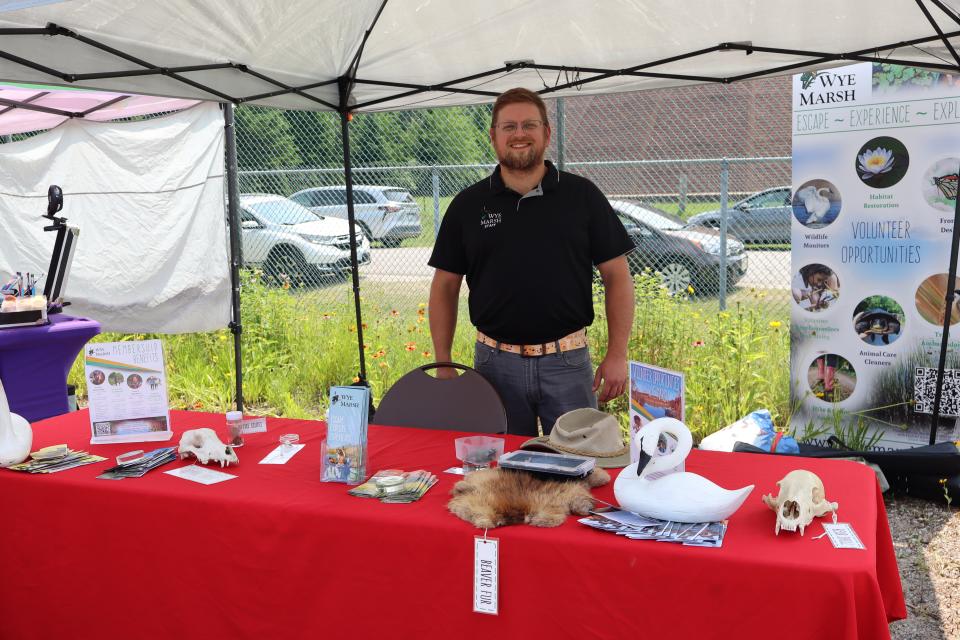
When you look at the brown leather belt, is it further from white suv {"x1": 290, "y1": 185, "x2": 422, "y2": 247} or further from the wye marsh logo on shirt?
white suv {"x1": 290, "y1": 185, "x2": 422, "y2": 247}

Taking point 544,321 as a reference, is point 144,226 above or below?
above

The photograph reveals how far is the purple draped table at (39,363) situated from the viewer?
3947 millimetres

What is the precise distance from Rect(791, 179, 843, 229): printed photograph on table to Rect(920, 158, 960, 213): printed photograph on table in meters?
0.39

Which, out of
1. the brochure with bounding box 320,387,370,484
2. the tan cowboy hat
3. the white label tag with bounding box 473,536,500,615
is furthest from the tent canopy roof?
the white label tag with bounding box 473,536,500,615

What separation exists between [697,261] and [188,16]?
5069 mm

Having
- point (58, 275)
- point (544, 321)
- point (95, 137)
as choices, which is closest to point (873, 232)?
point (544, 321)

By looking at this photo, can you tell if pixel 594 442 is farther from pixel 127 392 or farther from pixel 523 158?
pixel 127 392

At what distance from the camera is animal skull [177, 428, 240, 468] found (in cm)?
221

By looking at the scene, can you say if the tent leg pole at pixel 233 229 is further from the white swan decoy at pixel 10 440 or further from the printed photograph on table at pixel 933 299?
the printed photograph on table at pixel 933 299

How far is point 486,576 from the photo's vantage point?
165 cm

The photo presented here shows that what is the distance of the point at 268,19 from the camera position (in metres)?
3.13

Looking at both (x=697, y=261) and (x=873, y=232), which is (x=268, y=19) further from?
(x=697, y=261)

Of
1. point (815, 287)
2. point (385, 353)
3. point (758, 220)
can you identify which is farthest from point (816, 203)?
point (758, 220)

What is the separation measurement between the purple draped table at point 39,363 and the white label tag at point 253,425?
2024 millimetres
